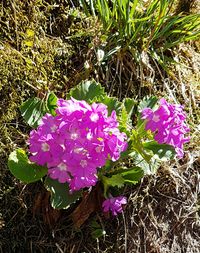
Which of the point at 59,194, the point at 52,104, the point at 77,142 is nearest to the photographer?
the point at 77,142

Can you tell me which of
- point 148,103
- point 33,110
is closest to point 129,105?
point 148,103

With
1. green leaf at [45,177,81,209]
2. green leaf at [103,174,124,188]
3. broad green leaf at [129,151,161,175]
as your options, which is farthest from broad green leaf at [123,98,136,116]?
green leaf at [45,177,81,209]

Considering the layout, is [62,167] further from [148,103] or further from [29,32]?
[29,32]

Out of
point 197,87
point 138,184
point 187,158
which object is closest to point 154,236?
point 138,184

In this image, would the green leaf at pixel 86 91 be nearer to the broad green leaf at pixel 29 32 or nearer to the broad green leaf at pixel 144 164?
the broad green leaf at pixel 144 164

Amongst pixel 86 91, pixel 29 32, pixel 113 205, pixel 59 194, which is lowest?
pixel 113 205

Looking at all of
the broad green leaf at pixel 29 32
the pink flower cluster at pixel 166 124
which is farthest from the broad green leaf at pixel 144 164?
the broad green leaf at pixel 29 32

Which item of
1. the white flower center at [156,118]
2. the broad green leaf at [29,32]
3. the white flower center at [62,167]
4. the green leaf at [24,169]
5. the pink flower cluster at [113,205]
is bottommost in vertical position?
the pink flower cluster at [113,205]
